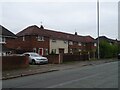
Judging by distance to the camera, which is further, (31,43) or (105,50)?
(105,50)

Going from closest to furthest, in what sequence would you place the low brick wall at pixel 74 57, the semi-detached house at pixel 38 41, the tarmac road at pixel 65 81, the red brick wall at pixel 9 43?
the tarmac road at pixel 65 81 < the low brick wall at pixel 74 57 < the red brick wall at pixel 9 43 < the semi-detached house at pixel 38 41

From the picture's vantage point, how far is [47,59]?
36219mm

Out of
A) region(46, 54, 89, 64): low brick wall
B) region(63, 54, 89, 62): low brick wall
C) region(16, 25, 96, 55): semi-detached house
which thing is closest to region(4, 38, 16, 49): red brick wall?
region(16, 25, 96, 55): semi-detached house

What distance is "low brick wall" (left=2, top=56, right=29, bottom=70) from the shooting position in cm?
2514

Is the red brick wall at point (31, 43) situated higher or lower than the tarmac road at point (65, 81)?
higher

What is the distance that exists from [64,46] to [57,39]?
13.6 feet

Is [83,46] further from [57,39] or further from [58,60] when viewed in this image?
[58,60]

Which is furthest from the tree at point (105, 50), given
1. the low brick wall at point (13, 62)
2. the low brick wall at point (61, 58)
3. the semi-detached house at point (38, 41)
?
the low brick wall at point (13, 62)

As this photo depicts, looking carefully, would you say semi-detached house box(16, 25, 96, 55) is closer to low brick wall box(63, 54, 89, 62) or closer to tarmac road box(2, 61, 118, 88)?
low brick wall box(63, 54, 89, 62)

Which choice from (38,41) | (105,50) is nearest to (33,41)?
(38,41)

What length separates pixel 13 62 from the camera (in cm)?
2628

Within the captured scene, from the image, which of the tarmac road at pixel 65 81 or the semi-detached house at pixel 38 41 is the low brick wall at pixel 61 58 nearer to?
the semi-detached house at pixel 38 41

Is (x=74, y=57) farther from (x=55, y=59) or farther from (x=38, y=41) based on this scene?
(x=38, y=41)

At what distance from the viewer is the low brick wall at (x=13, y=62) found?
2514 cm
